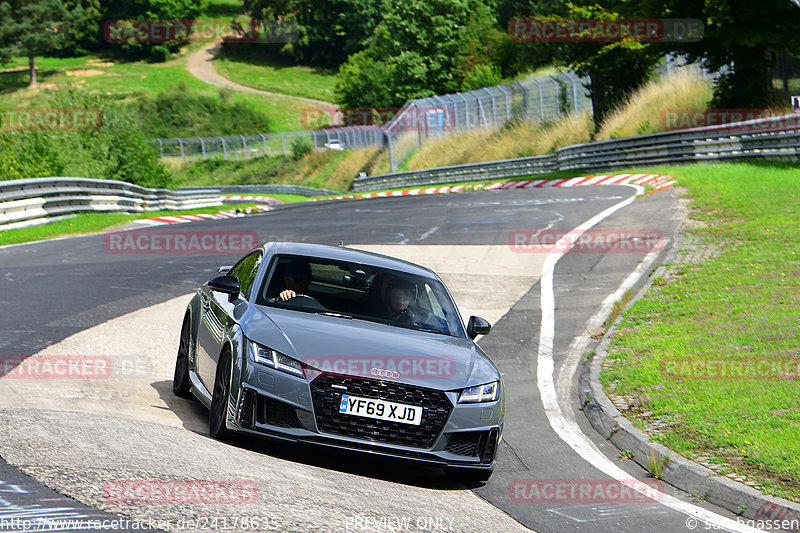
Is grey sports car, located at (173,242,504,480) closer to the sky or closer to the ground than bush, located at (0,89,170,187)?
closer to the ground

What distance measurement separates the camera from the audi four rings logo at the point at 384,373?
6.64m

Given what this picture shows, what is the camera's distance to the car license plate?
260 inches

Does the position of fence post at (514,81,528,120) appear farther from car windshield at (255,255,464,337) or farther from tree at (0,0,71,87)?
tree at (0,0,71,87)

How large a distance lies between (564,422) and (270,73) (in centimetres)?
13409

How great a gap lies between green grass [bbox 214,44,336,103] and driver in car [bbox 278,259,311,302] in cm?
12073

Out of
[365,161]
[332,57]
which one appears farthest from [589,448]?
[332,57]

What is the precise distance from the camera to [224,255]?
19188 millimetres

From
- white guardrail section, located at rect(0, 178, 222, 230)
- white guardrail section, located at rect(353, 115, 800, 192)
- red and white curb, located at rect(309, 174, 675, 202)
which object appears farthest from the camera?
red and white curb, located at rect(309, 174, 675, 202)

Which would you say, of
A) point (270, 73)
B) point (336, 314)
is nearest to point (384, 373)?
point (336, 314)

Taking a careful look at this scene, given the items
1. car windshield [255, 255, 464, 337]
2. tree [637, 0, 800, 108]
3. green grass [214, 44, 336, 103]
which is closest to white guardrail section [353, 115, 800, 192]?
tree [637, 0, 800, 108]

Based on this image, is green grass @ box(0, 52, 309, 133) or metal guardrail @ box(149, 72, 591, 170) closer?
metal guardrail @ box(149, 72, 591, 170)

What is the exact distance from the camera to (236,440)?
703 centimetres

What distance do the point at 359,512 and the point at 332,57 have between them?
140067 mm

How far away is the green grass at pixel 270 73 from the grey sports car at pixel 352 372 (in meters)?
121
